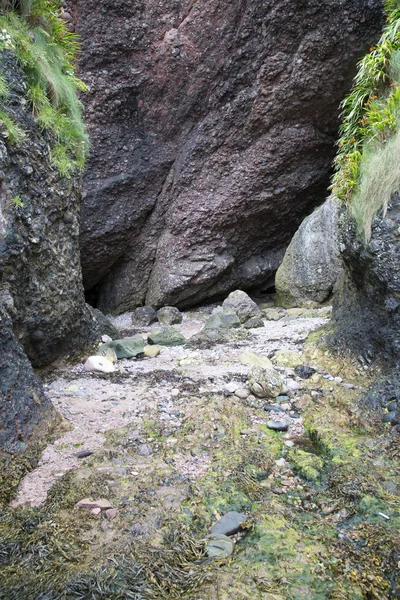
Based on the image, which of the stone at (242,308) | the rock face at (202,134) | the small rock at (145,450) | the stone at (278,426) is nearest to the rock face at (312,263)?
the stone at (242,308)

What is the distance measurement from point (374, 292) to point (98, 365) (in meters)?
3.23

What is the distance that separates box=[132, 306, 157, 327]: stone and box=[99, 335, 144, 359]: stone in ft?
13.3

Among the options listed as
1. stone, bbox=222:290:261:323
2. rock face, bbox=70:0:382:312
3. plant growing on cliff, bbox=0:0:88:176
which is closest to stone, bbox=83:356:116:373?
plant growing on cliff, bbox=0:0:88:176

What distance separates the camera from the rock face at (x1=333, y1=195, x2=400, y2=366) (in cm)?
405

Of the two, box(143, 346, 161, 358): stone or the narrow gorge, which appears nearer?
the narrow gorge

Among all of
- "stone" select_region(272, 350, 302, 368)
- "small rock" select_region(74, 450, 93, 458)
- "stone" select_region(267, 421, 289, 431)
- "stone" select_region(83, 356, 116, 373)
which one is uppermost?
"stone" select_region(83, 356, 116, 373)

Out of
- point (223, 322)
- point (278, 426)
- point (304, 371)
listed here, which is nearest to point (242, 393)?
point (278, 426)

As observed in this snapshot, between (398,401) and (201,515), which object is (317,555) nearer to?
(201,515)

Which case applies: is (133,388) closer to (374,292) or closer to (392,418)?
(392,418)

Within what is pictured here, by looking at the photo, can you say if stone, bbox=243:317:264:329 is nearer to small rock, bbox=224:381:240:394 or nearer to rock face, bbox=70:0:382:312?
rock face, bbox=70:0:382:312

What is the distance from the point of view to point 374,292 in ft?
14.6

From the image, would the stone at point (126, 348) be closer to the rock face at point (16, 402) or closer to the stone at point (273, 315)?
the rock face at point (16, 402)

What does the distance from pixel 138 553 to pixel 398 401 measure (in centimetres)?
246

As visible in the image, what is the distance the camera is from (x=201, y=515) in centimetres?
254
